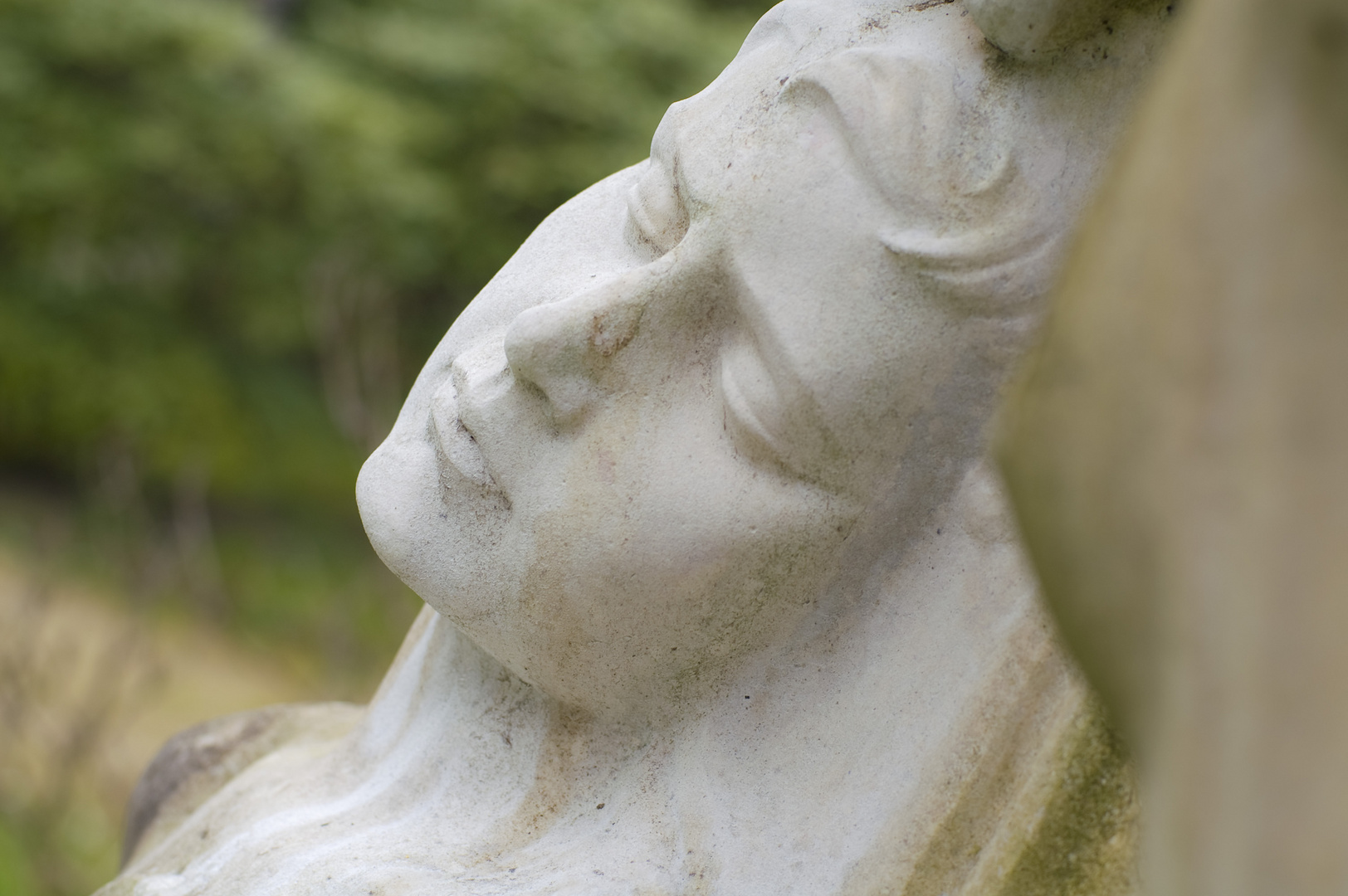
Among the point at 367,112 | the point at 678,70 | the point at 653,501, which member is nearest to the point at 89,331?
the point at 367,112

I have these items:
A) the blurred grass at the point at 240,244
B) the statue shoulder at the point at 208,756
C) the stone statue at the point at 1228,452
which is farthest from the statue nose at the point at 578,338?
the blurred grass at the point at 240,244

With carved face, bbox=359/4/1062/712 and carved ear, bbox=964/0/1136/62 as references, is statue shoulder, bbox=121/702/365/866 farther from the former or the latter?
carved ear, bbox=964/0/1136/62

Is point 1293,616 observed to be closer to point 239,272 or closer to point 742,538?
point 742,538

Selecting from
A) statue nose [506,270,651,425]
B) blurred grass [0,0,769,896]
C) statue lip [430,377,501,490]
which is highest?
statue nose [506,270,651,425]

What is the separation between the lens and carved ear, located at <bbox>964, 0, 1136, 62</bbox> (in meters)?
0.92

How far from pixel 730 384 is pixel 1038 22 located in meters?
0.35

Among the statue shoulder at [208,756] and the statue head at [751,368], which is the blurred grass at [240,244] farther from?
the statue head at [751,368]

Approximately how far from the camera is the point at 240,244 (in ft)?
15.6

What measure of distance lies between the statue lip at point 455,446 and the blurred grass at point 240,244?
2.59 metres

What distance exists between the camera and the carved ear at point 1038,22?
3.03 feet

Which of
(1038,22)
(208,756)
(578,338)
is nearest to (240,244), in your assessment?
(208,756)

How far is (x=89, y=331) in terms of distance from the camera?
4727 millimetres

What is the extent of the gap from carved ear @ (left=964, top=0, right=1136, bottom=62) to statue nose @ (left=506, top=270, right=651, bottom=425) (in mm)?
320

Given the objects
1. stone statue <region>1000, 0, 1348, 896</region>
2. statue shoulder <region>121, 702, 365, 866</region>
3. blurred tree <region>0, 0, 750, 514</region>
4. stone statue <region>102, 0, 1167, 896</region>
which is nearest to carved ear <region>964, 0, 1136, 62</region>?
stone statue <region>102, 0, 1167, 896</region>
